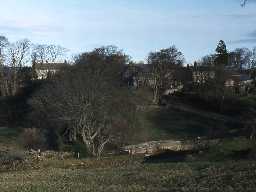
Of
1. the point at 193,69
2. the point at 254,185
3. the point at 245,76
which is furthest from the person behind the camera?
the point at 245,76

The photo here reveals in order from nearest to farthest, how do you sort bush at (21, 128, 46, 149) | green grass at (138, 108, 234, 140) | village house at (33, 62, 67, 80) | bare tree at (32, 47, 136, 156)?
bare tree at (32, 47, 136, 156)
bush at (21, 128, 46, 149)
green grass at (138, 108, 234, 140)
village house at (33, 62, 67, 80)

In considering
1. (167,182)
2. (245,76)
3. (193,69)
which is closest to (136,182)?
(167,182)

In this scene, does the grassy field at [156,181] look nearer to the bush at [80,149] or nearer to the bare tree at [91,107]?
the bush at [80,149]

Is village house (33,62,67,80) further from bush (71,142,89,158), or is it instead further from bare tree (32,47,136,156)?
bare tree (32,47,136,156)

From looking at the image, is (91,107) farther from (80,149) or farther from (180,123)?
(180,123)

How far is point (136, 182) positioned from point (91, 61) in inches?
2609

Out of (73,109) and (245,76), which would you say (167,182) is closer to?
(73,109)

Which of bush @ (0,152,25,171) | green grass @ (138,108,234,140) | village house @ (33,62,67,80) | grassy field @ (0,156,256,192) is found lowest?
green grass @ (138,108,234,140)

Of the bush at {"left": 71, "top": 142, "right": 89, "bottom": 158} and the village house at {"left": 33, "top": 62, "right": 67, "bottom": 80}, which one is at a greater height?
the village house at {"left": 33, "top": 62, "right": 67, "bottom": 80}

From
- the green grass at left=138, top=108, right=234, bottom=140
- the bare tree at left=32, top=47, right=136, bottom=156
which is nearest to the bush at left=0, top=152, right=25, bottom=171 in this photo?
the bare tree at left=32, top=47, right=136, bottom=156

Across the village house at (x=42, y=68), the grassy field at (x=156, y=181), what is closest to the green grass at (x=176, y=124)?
the village house at (x=42, y=68)

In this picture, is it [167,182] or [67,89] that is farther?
[67,89]

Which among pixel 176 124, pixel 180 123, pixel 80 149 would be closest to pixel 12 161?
pixel 80 149

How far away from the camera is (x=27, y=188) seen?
2209 cm
